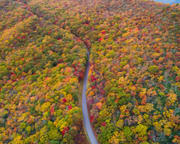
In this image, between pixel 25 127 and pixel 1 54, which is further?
pixel 1 54

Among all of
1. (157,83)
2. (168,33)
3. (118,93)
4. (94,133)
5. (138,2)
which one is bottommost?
(94,133)

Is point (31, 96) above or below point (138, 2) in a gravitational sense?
below

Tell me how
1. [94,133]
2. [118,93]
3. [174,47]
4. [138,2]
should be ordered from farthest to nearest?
[138,2]
[174,47]
[118,93]
[94,133]

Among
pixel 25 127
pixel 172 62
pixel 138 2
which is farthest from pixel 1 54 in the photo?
pixel 138 2

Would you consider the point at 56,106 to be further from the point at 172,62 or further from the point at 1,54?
the point at 1,54

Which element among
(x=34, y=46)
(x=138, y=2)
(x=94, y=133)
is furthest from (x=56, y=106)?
(x=138, y=2)

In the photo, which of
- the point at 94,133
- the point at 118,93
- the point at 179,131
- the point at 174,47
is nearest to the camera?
the point at 179,131
